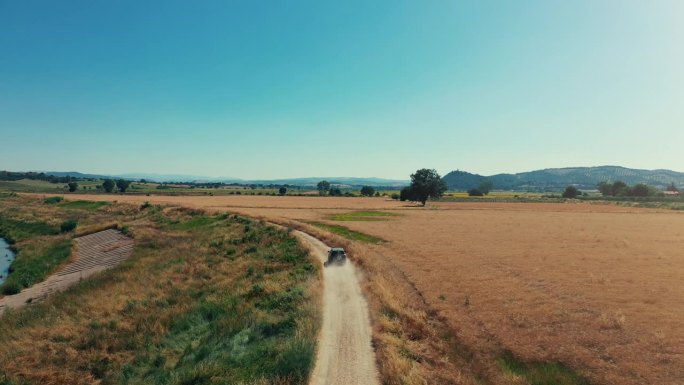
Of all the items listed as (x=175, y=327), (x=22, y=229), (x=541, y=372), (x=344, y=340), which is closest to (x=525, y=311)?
(x=541, y=372)

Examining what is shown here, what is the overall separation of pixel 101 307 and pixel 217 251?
20627mm

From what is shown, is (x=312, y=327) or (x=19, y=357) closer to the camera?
(x=312, y=327)

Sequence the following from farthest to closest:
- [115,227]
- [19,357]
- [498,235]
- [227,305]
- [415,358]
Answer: [115,227], [498,235], [227,305], [19,357], [415,358]

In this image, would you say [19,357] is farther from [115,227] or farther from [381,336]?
[115,227]

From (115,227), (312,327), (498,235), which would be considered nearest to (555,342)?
(312,327)

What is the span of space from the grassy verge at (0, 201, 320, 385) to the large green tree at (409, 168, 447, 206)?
9857cm

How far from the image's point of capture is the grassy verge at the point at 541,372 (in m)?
15.4

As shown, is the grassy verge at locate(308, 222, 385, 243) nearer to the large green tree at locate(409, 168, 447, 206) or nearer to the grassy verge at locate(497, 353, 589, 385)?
the grassy verge at locate(497, 353, 589, 385)

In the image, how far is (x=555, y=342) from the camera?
1869 centimetres

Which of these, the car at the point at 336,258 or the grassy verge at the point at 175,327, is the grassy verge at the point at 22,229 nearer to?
the grassy verge at the point at 175,327

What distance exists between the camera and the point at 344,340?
1784 centimetres

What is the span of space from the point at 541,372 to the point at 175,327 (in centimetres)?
2093

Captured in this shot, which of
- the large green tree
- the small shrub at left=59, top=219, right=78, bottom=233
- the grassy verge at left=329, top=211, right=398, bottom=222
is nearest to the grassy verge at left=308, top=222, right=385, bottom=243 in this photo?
the grassy verge at left=329, top=211, right=398, bottom=222

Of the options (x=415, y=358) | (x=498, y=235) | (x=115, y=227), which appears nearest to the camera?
(x=415, y=358)
